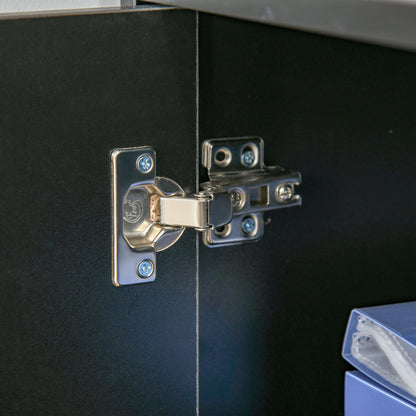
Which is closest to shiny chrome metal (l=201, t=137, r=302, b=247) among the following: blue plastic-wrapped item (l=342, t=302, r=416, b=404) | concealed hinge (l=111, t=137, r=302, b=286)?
concealed hinge (l=111, t=137, r=302, b=286)

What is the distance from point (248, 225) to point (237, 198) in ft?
0.12

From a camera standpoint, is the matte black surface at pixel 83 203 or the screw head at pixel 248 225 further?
the screw head at pixel 248 225

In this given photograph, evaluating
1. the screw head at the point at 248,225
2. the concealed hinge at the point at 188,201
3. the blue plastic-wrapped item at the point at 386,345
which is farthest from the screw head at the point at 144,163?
the blue plastic-wrapped item at the point at 386,345

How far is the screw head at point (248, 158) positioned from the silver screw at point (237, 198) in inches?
1.3

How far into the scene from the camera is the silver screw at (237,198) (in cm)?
57

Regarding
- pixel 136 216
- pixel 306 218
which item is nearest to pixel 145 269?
pixel 136 216

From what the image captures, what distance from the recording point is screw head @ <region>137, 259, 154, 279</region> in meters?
0.53

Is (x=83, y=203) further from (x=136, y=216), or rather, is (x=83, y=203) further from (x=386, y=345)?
(x=386, y=345)

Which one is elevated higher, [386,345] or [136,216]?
[136,216]

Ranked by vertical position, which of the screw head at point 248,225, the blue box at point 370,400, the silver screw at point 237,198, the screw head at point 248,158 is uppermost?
the screw head at point 248,158

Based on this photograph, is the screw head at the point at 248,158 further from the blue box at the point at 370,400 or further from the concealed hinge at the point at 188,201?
the blue box at the point at 370,400

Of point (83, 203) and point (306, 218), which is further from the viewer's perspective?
point (306, 218)

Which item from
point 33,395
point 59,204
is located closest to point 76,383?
point 33,395

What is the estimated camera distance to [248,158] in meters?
0.59
